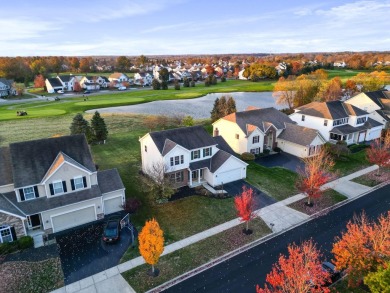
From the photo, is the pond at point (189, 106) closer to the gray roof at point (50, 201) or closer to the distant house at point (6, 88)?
the gray roof at point (50, 201)

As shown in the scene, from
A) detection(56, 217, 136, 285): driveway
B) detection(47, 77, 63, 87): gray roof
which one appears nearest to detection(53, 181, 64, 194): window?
detection(56, 217, 136, 285): driveway

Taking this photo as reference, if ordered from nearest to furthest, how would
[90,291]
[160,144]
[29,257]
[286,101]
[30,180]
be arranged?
[90,291] < [29,257] < [30,180] < [160,144] < [286,101]

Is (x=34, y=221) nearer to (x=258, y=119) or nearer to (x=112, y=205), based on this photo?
(x=112, y=205)

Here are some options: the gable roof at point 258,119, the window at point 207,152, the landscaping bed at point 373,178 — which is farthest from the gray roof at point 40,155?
the landscaping bed at point 373,178

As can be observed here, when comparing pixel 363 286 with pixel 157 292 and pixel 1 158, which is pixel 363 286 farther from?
pixel 1 158

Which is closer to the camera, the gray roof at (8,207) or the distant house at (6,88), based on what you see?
the gray roof at (8,207)

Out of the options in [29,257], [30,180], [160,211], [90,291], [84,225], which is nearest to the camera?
[90,291]

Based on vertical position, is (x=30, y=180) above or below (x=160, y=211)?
above

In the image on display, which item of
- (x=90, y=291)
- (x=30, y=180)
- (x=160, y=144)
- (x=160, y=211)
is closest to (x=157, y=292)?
(x=90, y=291)
